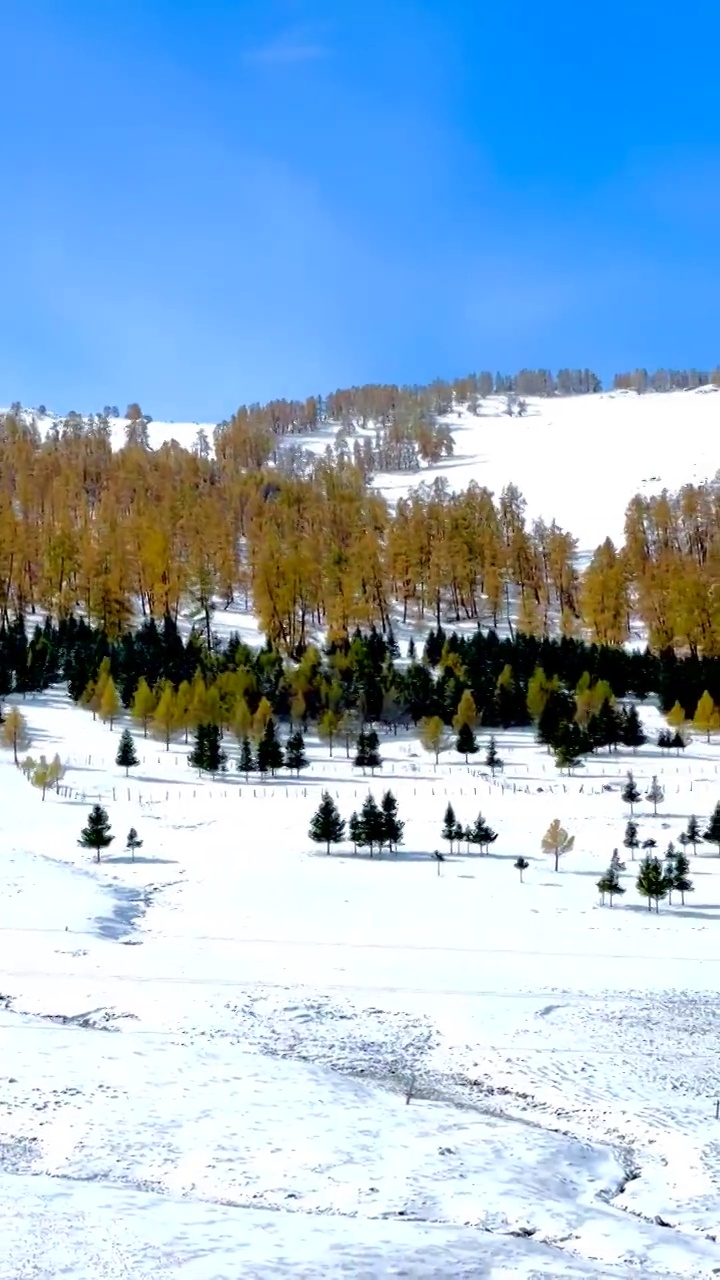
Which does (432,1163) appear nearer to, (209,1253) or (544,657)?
(209,1253)

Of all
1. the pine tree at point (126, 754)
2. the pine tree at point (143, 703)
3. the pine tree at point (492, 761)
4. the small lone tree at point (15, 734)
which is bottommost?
the pine tree at point (492, 761)

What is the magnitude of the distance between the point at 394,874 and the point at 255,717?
29.4 meters

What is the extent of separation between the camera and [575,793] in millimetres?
59688

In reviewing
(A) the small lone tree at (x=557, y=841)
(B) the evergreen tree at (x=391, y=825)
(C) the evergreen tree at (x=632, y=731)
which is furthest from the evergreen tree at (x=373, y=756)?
(A) the small lone tree at (x=557, y=841)

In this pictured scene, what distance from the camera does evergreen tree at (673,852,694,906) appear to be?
4181 centimetres

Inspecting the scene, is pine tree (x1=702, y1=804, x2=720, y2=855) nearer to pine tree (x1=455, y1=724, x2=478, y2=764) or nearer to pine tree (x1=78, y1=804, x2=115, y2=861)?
pine tree (x1=455, y1=724, x2=478, y2=764)

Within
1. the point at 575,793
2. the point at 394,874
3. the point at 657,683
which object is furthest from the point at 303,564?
the point at 394,874

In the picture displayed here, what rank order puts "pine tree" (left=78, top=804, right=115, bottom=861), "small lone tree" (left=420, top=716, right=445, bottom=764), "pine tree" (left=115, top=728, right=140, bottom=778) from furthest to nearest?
"small lone tree" (left=420, top=716, right=445, bottom=764) < "pine tree" (left=115, top=728, right=140, bottom=778) < "pine tree" (left=78, top=804, right=115, bottom=861)

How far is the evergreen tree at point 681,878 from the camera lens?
41.8 m

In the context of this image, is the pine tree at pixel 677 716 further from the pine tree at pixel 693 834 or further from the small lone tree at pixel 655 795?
the pine tree at pixel 693 834

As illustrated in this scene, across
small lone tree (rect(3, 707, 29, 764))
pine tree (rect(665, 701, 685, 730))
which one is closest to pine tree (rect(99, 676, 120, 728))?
small lone tree (rect(3, 707, 29, 764))

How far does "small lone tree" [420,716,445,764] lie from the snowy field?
1556 cm

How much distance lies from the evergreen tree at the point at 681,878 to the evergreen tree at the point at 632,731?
28.5m

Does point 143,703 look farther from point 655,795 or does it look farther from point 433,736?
point 655,795
